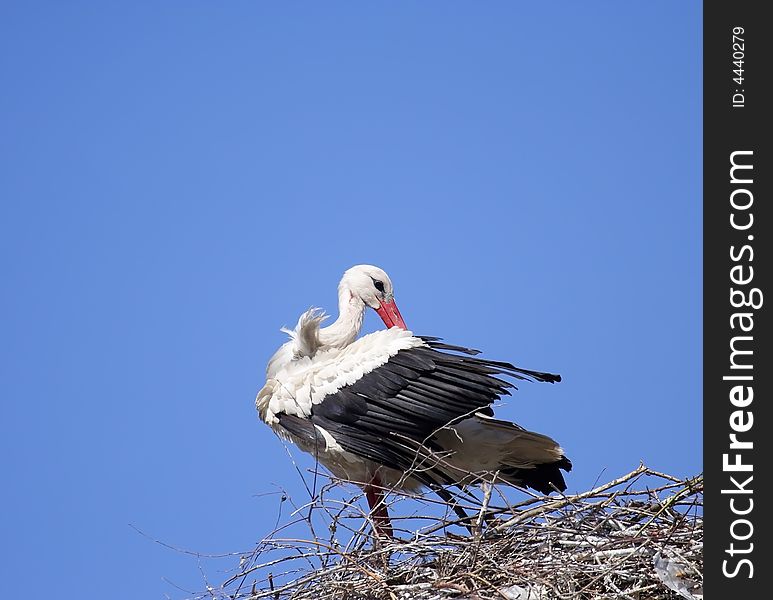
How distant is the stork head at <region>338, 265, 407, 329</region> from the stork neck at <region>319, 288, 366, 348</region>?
0.03 meters

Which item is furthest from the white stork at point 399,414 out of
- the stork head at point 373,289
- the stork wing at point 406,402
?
the stork head at point 373,289

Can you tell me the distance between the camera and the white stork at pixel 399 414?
17.4ft

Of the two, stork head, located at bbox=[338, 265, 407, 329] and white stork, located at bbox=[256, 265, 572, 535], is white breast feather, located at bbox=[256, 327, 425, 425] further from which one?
stork head, located at bbox=[338, 265, 407, 329]

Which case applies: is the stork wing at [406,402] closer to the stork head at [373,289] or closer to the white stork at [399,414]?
the white stork at [399,414]

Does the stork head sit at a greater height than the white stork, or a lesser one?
greater

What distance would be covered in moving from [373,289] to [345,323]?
0.84 feet

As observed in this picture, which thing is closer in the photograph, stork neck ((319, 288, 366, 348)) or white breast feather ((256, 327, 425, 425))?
white breast feather ((256, 327, 425, 425))

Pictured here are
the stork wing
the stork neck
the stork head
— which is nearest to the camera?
the stork wing

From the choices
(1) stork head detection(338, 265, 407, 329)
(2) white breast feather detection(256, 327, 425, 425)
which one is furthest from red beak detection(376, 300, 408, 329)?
(2) white breast feather detection(256, 327, 425, 425)

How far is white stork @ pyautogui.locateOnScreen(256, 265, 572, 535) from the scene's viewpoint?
17.4ft

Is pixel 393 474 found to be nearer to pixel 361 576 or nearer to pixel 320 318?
A: pixel 320 318
